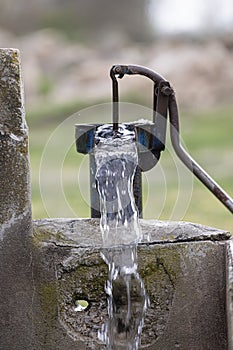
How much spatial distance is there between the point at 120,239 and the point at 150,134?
0.36 m

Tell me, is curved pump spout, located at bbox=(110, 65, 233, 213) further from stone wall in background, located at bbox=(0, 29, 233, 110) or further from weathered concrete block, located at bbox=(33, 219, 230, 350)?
stone wall in background, located at bbox=(0, 29, 233, 110)

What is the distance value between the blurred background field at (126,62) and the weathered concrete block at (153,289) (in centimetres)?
349

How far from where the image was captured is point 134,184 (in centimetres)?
251

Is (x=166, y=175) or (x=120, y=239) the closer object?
(x=120, y=239)

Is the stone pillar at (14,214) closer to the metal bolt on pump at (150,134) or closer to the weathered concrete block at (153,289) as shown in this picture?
the weathered concrete block at (153,289)

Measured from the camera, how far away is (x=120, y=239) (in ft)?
7.80

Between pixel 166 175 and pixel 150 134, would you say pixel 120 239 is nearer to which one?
pixel 150 134

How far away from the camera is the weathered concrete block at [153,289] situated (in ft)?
7.70

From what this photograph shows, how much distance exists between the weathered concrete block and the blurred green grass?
0.20 meters

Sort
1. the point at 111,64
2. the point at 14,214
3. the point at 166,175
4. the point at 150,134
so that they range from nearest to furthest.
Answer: the point at 14,214, the point at 150,134, the point at 166,175, the point at 111,64

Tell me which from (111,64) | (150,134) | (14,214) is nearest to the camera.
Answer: (14,214)

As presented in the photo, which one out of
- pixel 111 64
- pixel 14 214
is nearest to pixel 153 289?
pixel 14 214

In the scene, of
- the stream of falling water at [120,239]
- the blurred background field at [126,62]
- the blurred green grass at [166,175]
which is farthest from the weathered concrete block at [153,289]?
the blurred background field at [126,62]

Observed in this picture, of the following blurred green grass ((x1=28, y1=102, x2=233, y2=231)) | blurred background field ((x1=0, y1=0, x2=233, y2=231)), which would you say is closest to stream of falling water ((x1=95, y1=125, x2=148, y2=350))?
blurred green grass ((x1=28, y1=102, x2=233, y2=231))
